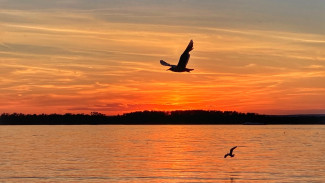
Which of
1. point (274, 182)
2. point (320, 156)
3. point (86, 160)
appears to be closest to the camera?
point (274, 182)

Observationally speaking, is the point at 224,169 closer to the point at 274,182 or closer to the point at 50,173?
the point at 274,182

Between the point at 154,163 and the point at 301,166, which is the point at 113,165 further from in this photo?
the point at 301,166

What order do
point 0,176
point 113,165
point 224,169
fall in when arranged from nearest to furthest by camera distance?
point 0,176 < point 224,169 < point 113,165

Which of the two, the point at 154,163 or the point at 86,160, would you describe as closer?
the point at 154,163

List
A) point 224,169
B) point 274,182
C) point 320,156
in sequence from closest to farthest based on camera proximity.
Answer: point 274,182
point 224,169
point 320,156

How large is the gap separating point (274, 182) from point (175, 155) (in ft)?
97.8

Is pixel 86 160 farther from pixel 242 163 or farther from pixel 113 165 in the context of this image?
pixel 242 163

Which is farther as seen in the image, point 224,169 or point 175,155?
point 175,155

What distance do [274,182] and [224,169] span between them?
10.9 m

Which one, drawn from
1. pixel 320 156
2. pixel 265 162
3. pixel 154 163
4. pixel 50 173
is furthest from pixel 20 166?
pixel 320 156

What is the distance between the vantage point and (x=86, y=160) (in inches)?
2862

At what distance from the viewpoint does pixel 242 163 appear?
6825cm

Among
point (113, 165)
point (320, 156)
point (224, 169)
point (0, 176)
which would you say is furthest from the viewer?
point (320, 156)

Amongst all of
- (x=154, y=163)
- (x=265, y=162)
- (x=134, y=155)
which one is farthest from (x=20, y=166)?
(x=265, y=162)
